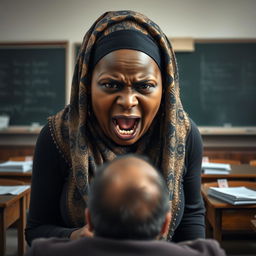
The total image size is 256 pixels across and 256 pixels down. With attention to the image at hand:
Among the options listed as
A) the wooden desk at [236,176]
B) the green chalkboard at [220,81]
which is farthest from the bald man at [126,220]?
the green chalkboard at [220,81]

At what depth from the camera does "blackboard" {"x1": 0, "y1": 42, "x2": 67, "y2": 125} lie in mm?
5074

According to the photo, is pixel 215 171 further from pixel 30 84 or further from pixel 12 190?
pixel 30 84

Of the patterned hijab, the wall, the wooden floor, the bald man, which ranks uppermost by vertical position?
the wall

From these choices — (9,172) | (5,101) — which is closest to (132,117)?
(9,172)

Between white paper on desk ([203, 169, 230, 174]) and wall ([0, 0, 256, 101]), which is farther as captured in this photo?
wall ([0, 0, 256, 101])

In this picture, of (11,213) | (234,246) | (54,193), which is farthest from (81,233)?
(234,246)

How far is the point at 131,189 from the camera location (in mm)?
787

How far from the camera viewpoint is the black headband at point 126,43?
1064 mm

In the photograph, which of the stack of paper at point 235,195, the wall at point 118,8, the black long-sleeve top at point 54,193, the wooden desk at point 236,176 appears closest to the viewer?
the black long-sleeve top at point 54,193

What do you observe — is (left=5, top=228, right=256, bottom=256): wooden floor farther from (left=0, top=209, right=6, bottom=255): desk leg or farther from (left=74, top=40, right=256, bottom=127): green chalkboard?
(left=74, top=40, right=256, bottom=127): green chalkboard

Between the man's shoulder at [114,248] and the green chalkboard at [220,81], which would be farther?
the green chalkboard at [220,81]

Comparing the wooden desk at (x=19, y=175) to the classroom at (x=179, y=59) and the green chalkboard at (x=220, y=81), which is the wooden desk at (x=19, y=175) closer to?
the classroom at (x=179, y=59)

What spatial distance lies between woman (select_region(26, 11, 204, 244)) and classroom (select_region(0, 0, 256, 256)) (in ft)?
12.4

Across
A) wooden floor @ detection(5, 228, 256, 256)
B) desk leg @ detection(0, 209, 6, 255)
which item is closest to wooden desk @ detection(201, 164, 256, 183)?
wooden floor @ detection(5, 228, 256, 256)
